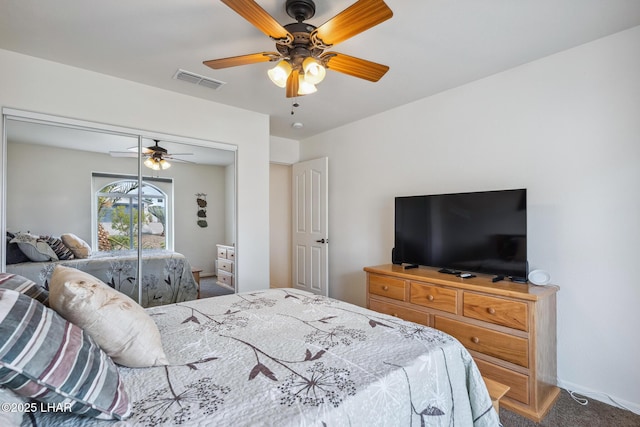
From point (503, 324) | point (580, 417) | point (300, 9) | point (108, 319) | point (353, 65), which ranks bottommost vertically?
point (580, 417)

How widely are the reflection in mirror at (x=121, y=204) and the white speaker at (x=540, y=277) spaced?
2.86m

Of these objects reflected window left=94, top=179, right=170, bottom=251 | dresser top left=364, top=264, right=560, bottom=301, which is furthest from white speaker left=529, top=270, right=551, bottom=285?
reflected window left=94, top=179, right=170, bottom=251

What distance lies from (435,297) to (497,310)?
459 millimetres

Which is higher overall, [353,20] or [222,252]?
[353,20]

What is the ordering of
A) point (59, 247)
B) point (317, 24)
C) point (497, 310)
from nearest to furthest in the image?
point (317, 24) → point (497, 310) → point (59, 247)

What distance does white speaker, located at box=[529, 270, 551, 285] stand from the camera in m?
2.26

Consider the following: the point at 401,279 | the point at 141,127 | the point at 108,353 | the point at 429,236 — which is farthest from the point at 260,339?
the point at 141,127

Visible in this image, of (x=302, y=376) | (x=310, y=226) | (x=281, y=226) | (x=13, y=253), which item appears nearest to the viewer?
(x=302, y=376)

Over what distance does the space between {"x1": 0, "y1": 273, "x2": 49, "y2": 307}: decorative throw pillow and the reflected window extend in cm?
176

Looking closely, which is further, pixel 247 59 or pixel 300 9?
pixel 247 59

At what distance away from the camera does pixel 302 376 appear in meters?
1.07

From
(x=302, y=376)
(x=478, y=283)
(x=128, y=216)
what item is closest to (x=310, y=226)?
(x=128, y=216)

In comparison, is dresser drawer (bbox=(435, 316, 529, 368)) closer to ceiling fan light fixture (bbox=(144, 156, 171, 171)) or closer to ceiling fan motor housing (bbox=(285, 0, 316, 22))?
ceiling fan motor housing (bbox=(285, 0, 316, 22))

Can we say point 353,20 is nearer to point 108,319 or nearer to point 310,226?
point 108,319
